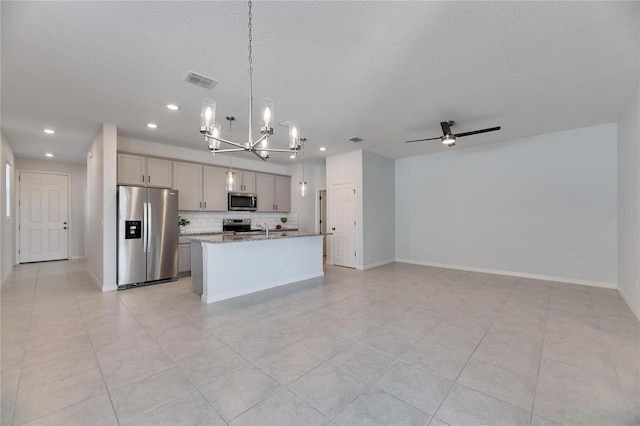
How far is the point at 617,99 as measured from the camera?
359 cm

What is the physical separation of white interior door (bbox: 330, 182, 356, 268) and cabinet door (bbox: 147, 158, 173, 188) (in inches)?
145

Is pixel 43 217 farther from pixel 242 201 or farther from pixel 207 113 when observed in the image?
pixel 207 113

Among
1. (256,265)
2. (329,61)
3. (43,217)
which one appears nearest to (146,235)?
(256,265)

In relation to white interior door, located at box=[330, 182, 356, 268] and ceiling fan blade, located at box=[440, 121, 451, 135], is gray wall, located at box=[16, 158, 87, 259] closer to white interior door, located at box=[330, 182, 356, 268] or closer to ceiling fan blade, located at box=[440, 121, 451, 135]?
white interior door, located at box=[330, 182, 356, 268]

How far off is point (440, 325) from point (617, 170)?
170 inches

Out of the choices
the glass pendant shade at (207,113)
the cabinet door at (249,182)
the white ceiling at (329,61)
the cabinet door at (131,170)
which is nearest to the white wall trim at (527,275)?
the white ceiling at (329,61)

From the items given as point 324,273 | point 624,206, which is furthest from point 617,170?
point 324,273

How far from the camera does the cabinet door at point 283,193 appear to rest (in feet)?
25.1

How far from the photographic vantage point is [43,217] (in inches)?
283

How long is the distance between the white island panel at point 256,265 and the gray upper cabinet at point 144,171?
7.93 feet

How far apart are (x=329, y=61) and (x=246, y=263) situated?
309cm

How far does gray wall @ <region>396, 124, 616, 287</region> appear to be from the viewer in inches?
183

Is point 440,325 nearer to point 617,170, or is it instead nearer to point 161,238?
point 617,170

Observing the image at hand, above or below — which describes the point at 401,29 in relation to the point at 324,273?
above
